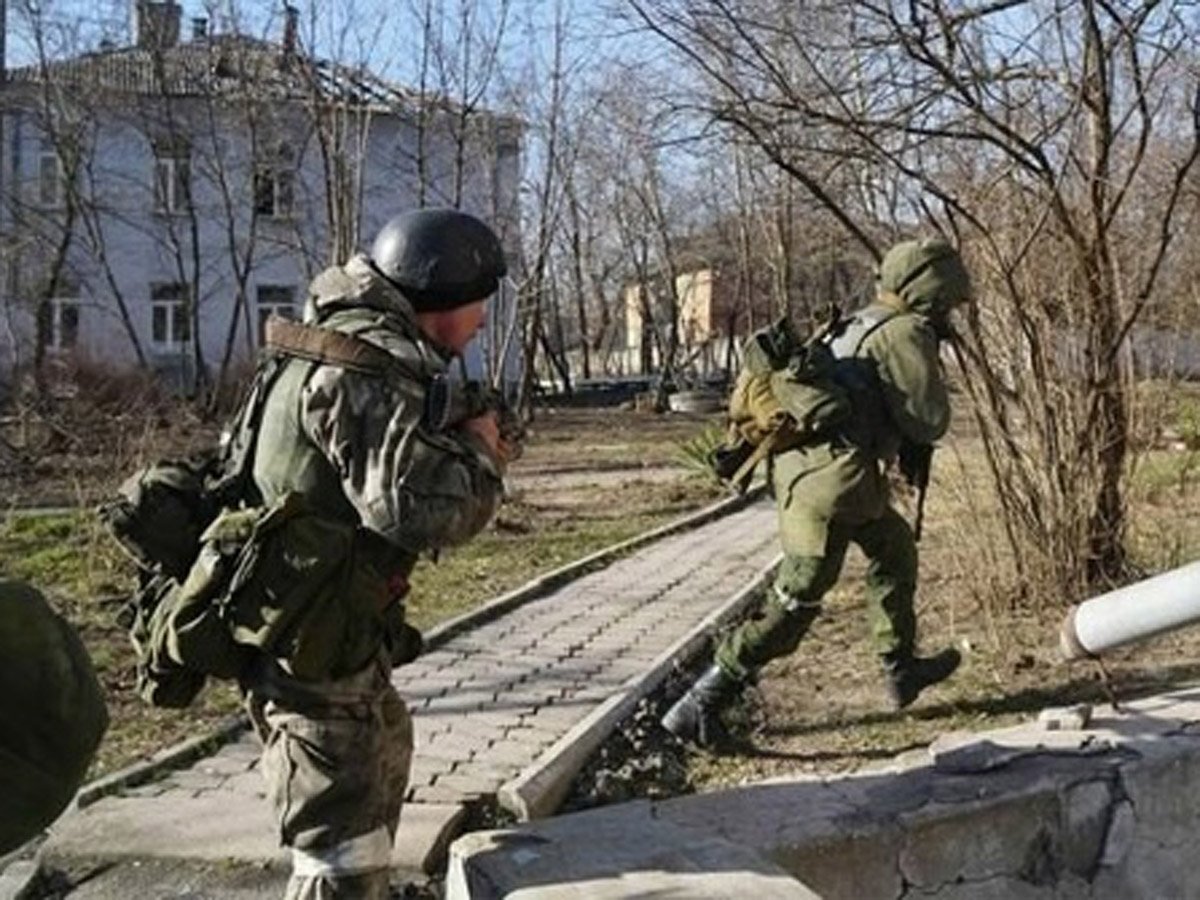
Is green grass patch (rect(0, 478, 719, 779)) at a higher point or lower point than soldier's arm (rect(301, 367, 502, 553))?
lower

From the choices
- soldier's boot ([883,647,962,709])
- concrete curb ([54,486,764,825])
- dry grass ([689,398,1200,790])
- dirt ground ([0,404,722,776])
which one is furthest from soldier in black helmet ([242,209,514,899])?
soldier's boot ([883,647,962,709])

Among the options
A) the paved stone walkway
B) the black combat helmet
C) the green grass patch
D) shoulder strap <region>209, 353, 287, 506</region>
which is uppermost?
the black combat helmet

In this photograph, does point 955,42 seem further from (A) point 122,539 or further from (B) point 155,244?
(B) point 155,244

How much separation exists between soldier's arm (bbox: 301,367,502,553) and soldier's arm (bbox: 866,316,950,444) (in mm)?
2503

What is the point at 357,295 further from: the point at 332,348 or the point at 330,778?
the point at 330,778

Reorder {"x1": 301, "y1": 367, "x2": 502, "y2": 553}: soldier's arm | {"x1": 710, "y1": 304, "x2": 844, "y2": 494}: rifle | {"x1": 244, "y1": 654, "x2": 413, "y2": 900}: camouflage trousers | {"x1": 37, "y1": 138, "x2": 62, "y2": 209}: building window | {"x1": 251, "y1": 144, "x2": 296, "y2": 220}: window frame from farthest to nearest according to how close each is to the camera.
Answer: {"x1": 37, "y1": 138, "x2": 62, "y2": 209}: building window → {"x1": 251, "y1": 144, "x2": 296, "y2": 220}: window frame → {"x1": 710, "y1": 304, "x2": 844, "y2": 494}: rifle → {"x1": 244, "y1": 654, "x2": 413, "y2": 900}: camouflage trousers → {"x1": 301, "y1": 367, "x2": 502, "y2": 553}: soldier's arm

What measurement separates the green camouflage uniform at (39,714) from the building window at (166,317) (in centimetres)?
3308

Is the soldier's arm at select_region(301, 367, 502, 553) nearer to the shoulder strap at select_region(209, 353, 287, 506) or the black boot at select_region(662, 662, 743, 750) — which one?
the shoulder strap at select_region(209, 353, 287, 506)

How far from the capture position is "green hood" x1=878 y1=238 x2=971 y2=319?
17.6 feet

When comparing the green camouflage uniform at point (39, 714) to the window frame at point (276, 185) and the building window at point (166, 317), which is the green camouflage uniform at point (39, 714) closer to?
Answer: the window frame at point (276, 185)

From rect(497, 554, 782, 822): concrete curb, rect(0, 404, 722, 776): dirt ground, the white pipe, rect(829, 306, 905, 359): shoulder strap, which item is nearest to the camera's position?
the white pipe

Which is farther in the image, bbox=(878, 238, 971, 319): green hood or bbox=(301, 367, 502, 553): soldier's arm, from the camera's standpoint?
bbox=(878, 238, 971, 319): green hood

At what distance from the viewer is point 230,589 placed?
2.93m

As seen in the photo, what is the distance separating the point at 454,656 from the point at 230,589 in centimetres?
388
